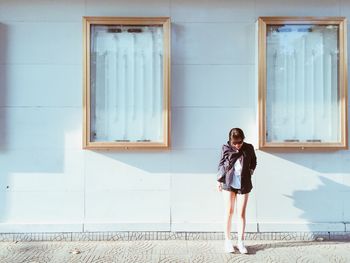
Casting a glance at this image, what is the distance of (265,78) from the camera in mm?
5875

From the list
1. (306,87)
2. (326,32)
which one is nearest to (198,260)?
(306,87)

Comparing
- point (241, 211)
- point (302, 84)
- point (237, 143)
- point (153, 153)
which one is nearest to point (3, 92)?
point (153, 153)

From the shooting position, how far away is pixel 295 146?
19.3 feet

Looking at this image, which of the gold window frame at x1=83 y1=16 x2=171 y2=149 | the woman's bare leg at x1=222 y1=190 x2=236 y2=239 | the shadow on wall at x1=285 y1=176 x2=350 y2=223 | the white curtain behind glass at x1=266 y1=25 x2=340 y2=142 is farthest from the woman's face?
the shadow on wall at x1=285 y1=176 x2=350 y2=223

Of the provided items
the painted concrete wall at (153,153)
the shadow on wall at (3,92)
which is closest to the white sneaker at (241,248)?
the painted concrete wall at (153,153)

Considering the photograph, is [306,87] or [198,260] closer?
[198,260]

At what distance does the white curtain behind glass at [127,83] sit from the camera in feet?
19.7

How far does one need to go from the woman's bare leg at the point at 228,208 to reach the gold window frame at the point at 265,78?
2.81ft

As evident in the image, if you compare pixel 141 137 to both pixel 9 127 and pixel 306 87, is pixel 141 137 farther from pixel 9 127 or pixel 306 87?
pixel 306 87

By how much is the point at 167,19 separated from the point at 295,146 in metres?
2.47

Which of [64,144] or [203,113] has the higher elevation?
[203,113]

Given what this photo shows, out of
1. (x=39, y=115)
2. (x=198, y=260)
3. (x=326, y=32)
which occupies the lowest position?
(x=198, y=260)

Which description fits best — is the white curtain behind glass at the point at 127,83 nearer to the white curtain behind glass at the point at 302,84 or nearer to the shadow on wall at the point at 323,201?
the white curtain behind glass at the point at 302,84

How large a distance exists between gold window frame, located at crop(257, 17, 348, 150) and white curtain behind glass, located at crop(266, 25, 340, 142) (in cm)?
8
